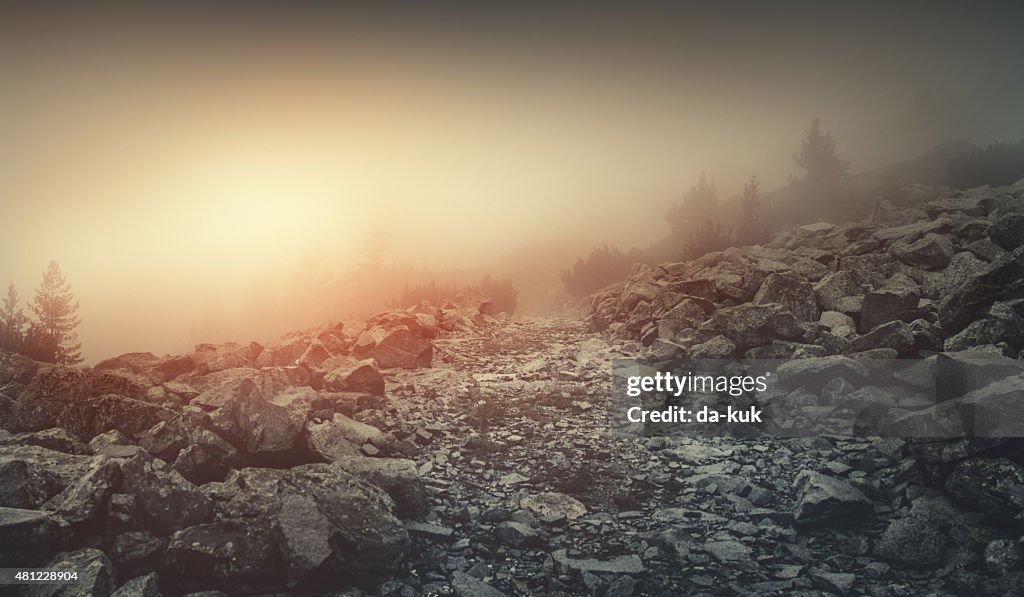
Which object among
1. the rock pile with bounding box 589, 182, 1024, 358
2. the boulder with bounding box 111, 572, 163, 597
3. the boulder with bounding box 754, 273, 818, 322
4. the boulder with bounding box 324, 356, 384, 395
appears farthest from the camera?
the boulder with bounding box 754, 273, 818, 322

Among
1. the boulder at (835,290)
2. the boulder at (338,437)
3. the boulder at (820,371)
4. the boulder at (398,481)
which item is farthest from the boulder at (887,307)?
the boulder at (338,437)

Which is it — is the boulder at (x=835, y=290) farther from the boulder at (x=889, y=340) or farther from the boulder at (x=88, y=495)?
the boulder at (x=88, y=495)

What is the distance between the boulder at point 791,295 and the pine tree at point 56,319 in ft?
72.7

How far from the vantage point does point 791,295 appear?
38.0ft

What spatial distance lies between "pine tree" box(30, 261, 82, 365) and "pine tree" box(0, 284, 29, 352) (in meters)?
0.35

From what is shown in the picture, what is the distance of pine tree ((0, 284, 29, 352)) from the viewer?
13.6m

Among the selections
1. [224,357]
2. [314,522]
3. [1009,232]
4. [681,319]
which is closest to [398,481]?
[314,522]

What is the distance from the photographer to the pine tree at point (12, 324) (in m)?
13.6

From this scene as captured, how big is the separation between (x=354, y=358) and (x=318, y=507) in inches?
308

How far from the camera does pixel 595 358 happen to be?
531 inches

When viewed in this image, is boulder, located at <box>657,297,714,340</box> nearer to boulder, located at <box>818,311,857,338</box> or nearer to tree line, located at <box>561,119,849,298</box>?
boulder, located at <box>818,311,857,338</box>

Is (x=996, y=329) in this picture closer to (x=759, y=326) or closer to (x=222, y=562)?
(x=759, y=326)

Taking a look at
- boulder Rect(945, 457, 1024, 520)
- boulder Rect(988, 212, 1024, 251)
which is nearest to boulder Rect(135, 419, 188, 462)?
boulder Rect(945, 457, 1024, 520)

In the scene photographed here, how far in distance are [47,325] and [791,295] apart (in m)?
24.4
